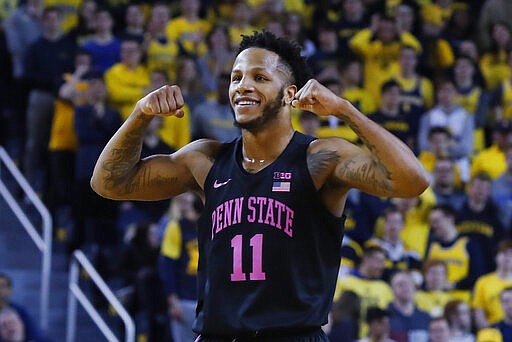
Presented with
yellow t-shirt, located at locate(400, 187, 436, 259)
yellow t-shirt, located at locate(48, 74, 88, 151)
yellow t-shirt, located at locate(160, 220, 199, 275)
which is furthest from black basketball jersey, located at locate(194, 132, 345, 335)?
yellow t-shirt, located at locate(48, 74, 88, 151)

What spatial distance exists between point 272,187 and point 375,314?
14.5 feet

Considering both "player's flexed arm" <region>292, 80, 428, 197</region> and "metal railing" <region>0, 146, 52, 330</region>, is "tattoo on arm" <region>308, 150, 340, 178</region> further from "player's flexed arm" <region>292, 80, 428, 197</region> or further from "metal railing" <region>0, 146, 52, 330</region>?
"metal railing" <region>0, 146, 52, 330</region>

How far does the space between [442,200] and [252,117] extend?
644cm

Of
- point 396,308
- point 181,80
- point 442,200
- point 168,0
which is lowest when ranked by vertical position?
point 396,308

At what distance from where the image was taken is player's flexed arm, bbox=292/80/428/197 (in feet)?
14.9

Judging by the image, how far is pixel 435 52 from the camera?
1319cm

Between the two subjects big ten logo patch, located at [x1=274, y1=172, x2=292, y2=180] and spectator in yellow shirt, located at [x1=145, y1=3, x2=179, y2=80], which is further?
spectator in yellow shirt, located at [x1=145, y1=3, x2=179, y2=80]

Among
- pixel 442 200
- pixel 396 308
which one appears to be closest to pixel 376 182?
pixel 396 308

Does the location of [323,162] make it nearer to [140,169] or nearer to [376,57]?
[140,169]

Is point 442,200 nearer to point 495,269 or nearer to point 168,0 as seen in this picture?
point 495,269

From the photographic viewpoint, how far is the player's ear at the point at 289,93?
4992 mm

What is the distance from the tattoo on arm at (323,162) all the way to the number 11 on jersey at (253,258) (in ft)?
1.19

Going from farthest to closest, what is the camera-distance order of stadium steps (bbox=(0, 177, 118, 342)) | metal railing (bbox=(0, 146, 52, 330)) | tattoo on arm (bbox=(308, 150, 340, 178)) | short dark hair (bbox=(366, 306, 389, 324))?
1. stadium steps (bbox=(0, 177, 118, 342))
2. metal railing (bbox=(0, 146, 52, 330))
3. short dark hair (bbox=(366, 306, 389, 324))
4. tattoo on arm (bbox=(308, 150, 340, 178))

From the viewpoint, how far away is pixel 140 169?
17.0 feet
